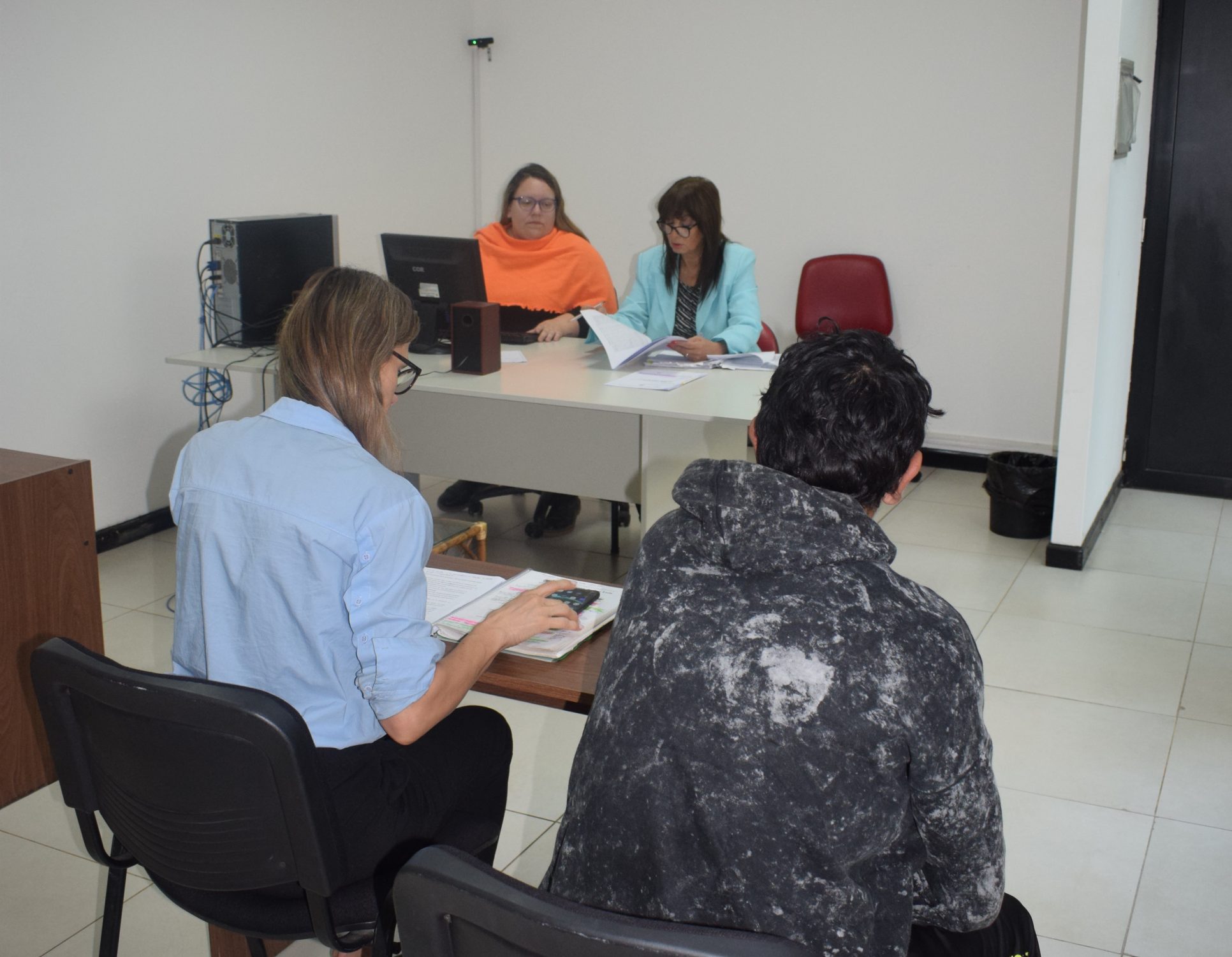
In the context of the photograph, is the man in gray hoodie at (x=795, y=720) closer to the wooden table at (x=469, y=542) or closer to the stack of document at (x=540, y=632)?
the stack of document at (x=540, y=632)

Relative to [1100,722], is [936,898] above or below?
above

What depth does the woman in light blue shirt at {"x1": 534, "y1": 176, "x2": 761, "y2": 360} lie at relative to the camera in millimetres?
3766

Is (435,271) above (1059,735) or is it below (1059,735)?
above

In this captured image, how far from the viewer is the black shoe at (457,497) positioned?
4.55m

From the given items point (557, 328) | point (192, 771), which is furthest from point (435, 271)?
point (192, 771)

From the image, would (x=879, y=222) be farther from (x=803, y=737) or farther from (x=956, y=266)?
(x=803, y=737)

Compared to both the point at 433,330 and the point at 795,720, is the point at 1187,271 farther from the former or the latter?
the point at 795,720

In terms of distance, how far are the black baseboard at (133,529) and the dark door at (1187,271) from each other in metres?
4.04

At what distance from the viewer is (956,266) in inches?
199

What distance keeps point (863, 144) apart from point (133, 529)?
3.52 m

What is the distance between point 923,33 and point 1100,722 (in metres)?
3.28

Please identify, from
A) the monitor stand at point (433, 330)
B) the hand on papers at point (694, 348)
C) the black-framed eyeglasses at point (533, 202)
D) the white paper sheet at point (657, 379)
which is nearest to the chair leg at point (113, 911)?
the white paper sheet at point (657, 379)

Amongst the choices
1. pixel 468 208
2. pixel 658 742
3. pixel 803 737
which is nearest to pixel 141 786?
pixel 658 742

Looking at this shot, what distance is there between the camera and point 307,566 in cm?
135
